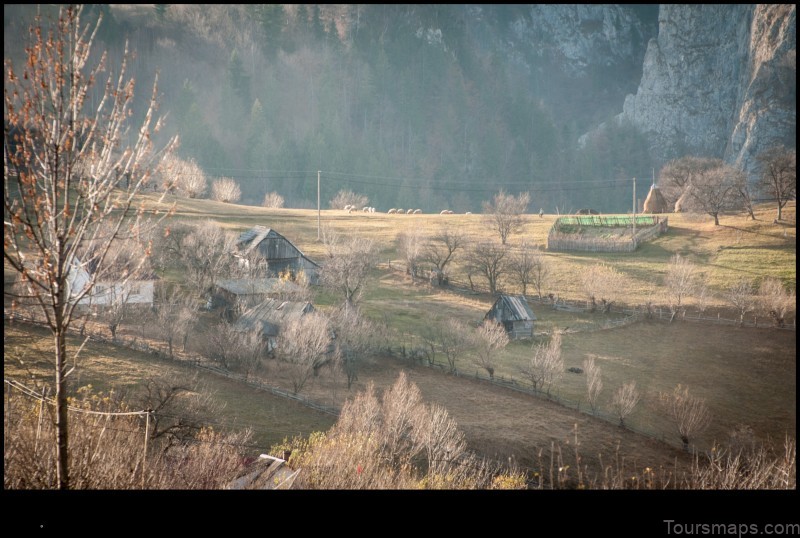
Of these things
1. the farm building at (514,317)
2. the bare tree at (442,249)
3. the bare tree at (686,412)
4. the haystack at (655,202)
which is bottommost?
the bare tree at (686,412)

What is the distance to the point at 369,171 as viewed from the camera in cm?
5994

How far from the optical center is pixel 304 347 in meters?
15.0

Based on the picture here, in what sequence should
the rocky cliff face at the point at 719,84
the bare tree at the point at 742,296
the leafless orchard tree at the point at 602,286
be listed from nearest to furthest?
the bare tree at the point at 742,296 < the leafless orchard tree at the point at 602,286 < the rocky cliff face at the point at 719,84

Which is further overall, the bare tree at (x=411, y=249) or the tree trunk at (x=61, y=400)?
the bare tree at (x=411, y=249)

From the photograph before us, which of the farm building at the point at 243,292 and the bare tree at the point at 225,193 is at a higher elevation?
the bare tree at the point at 225,193

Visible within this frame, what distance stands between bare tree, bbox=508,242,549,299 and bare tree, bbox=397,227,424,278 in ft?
12.8

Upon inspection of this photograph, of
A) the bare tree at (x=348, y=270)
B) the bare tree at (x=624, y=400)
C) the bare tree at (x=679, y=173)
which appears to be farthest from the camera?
the bare tree at (x=679, y=173)

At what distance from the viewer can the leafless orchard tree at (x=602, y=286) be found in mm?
20406

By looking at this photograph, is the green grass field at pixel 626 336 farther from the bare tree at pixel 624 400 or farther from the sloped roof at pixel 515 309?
the sloped roof at pixel 515 309

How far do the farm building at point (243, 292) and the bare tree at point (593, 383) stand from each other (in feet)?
31.7

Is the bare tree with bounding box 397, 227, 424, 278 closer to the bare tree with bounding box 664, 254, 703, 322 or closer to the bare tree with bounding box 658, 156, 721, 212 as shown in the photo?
the bare tree with bounding box 664, 254, 703, 322

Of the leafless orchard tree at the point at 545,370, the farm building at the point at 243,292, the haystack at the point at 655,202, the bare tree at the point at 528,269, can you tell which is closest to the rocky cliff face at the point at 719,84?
the haystack at the point at 655,202

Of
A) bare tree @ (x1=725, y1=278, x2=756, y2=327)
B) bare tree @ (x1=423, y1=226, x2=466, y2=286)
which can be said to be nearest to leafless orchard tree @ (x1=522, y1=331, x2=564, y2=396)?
bare tree @ (x1=423, y1=226, x2=466, y2=286)

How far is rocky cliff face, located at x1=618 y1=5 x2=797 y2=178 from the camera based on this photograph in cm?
2481
